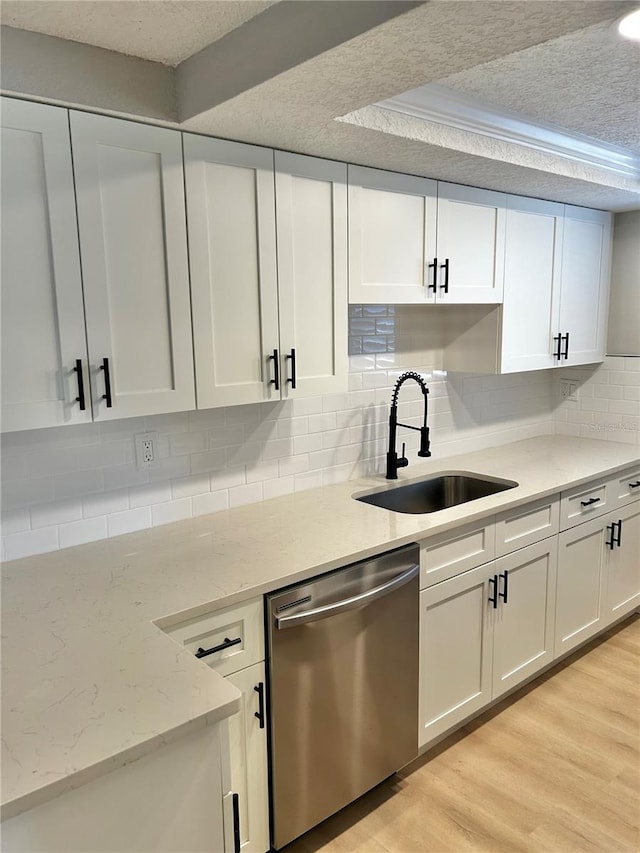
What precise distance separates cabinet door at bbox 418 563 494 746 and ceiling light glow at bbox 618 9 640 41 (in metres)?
1.78

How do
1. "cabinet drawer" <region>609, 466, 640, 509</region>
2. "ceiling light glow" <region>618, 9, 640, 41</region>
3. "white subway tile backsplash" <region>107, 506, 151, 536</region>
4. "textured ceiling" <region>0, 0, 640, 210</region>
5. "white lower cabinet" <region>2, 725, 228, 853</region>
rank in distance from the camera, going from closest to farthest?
1. "white lower cabinet" <region>2, 725, 228, 853</region>
2. "textured ceiling" <region>0, 0, 640, 210</region>
3. "ceiling light glow" <region>618, 9, 640, 41</region>
4. "white subway tile backsplash" <region>107, 506, 151, 536</region>
5. "cabinet drawer" <region>609, 466, 640, 509</region>

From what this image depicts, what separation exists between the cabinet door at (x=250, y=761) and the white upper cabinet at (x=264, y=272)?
0.85m

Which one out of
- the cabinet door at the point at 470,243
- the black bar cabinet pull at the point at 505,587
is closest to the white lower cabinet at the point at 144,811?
the black bar cabinet pull at the point at 505,587

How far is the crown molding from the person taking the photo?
202cm

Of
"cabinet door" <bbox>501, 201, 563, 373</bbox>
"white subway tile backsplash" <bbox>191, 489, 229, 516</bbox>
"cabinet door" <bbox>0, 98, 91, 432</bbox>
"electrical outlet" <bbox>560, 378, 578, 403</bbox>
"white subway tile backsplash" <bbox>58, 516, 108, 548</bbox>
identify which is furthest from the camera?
"electrical outlet" <bbox>560, 378, 578, 403</bbox>

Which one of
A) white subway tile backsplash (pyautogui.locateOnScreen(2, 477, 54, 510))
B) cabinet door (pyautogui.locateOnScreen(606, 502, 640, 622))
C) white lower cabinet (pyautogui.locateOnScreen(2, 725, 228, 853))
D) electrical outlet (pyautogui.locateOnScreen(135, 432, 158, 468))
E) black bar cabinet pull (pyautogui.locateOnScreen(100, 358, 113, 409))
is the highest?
black bar cabinet pull (pyautogui.locateOnScreen(100, 358, 113, 409))

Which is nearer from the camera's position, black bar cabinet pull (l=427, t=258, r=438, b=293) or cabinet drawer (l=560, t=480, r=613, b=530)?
black bar cabinet pull (l=427, t=258, r=438, b=293)

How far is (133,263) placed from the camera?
181 cm

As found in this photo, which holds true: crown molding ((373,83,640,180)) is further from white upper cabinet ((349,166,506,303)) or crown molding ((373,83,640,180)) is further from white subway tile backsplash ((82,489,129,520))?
white subway tile backsplash ((82,489,129,520))

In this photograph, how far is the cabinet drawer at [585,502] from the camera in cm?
290

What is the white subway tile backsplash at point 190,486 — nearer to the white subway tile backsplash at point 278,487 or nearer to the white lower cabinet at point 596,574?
the white subway tile backsplash at point 278,487

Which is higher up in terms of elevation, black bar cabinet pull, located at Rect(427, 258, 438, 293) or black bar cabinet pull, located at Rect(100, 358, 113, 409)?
black bar cabinet pull, located at Rect(427, 258, 438, 293)

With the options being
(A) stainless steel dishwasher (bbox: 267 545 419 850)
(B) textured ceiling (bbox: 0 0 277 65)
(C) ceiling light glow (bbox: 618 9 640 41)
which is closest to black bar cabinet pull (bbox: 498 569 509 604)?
(A) stainless steel dishwasher (bbox: 267 545 419 850)

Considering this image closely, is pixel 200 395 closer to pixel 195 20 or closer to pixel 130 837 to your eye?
pixel 195 20
